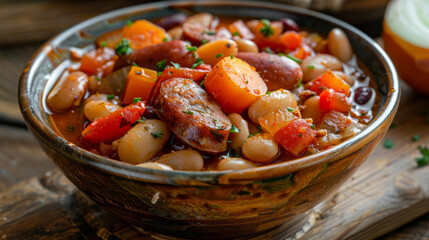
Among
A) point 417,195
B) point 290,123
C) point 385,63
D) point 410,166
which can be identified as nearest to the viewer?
point 290,123

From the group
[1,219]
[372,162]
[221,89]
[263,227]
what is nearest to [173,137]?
[221,89]

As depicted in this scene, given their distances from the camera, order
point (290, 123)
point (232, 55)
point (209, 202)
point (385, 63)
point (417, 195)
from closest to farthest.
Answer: point (209, 202) < point (290, 123) < point (232, 55) < point (385, 63) < point (417, 195)

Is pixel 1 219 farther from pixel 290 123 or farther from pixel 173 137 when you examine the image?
pixel 290 123

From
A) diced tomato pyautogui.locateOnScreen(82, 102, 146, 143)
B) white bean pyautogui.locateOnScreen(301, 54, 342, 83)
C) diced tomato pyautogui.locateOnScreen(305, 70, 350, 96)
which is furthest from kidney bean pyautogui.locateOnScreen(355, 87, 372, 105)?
diced tomato pyautogui.locateOnScreen(82, 102, 146, 143)

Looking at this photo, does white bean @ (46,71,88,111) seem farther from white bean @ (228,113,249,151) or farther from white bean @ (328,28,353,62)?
white bean @ (328,28,353,62)

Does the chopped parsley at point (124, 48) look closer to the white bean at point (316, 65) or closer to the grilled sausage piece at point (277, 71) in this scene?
the grilled sausage piece at point (277, 71)

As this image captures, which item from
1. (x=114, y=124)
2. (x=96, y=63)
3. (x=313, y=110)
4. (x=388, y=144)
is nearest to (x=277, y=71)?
(x=313, y=110)
